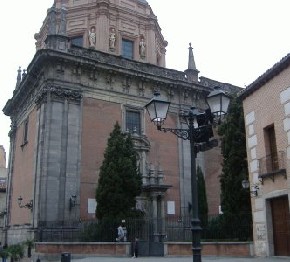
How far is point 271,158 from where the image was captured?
555 inches

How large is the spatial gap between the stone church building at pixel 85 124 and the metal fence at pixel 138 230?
50 cm

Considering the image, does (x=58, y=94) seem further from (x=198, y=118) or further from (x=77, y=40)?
(x=198, y=118)

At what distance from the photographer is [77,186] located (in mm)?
23688

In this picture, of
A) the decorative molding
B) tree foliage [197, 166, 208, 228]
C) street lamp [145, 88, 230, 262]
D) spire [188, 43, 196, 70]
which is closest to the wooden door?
street lamp [145, 88, 230, 262]

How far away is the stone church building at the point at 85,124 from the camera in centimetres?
2358

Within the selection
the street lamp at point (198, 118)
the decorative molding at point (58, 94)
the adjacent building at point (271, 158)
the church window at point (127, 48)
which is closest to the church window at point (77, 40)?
the church window at point (127, 48)

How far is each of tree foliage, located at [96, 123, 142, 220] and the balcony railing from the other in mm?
8668

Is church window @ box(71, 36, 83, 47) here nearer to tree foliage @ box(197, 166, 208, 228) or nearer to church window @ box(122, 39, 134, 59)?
church window @ box(122, 39, 134, 59)

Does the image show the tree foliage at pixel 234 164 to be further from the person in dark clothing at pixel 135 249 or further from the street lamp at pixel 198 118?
the street lamp at pixel 198 118

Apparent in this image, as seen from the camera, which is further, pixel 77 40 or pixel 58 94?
pixel 77 40

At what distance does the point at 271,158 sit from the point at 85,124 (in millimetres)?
13601

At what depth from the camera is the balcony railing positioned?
43.9 feet

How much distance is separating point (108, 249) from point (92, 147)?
743 centimetres

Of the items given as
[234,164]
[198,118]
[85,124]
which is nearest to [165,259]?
[234,164]
